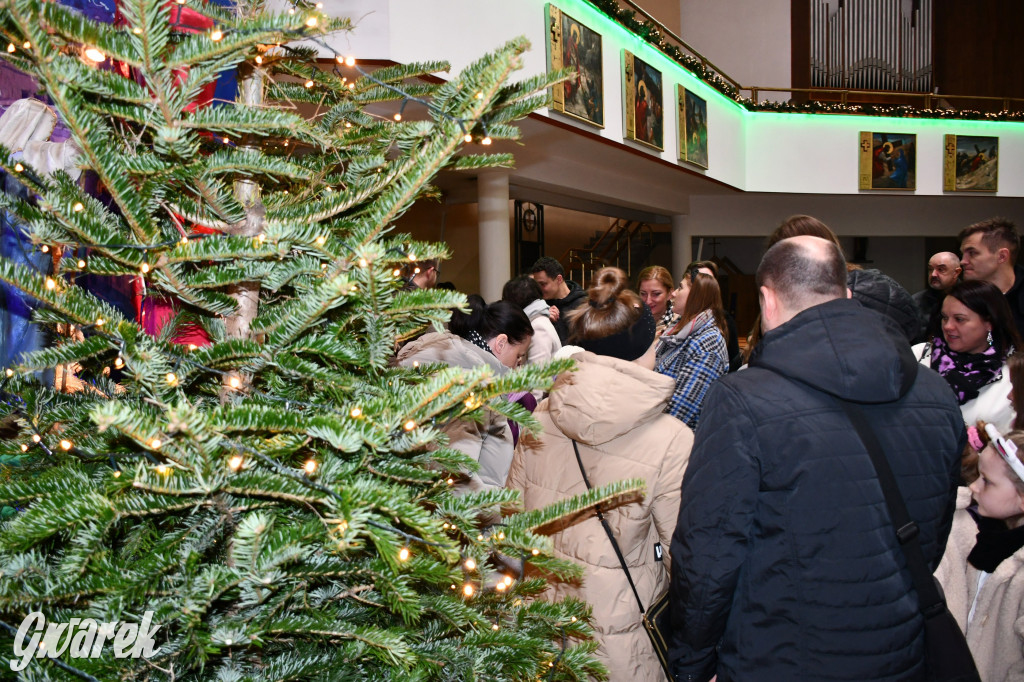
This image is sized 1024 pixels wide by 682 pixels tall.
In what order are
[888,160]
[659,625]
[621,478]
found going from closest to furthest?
[659,625]
[621,478]
[888,160]

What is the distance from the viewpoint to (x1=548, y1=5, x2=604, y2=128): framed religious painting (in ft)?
23.3

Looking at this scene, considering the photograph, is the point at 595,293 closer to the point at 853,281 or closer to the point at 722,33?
the point at 853,281

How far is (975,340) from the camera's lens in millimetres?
3199

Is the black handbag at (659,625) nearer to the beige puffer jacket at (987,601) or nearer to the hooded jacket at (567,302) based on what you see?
the beige puffer jacket at (987,601)

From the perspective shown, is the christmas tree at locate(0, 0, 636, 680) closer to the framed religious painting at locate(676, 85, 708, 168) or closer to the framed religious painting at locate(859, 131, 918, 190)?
the framed religious painting at locate(676, 85, 708, 168)

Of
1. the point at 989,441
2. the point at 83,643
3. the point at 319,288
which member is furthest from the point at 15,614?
the point at 989,441

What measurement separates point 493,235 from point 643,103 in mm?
2463

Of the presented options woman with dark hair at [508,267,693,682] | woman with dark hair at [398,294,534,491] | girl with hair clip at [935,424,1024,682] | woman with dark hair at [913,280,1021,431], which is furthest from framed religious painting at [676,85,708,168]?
woman with dark hair at [508,267,693,682]

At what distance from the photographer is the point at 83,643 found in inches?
38.3

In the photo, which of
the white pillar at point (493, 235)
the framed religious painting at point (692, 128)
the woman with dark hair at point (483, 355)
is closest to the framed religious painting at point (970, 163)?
the framed religious painting at point (692, 128)

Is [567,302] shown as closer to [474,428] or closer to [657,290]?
[657,290]

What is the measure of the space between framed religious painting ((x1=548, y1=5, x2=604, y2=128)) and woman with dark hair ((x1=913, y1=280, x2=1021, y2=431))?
440 cm

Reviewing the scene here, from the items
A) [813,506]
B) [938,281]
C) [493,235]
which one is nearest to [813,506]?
[813,506]

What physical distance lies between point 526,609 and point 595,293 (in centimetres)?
379
